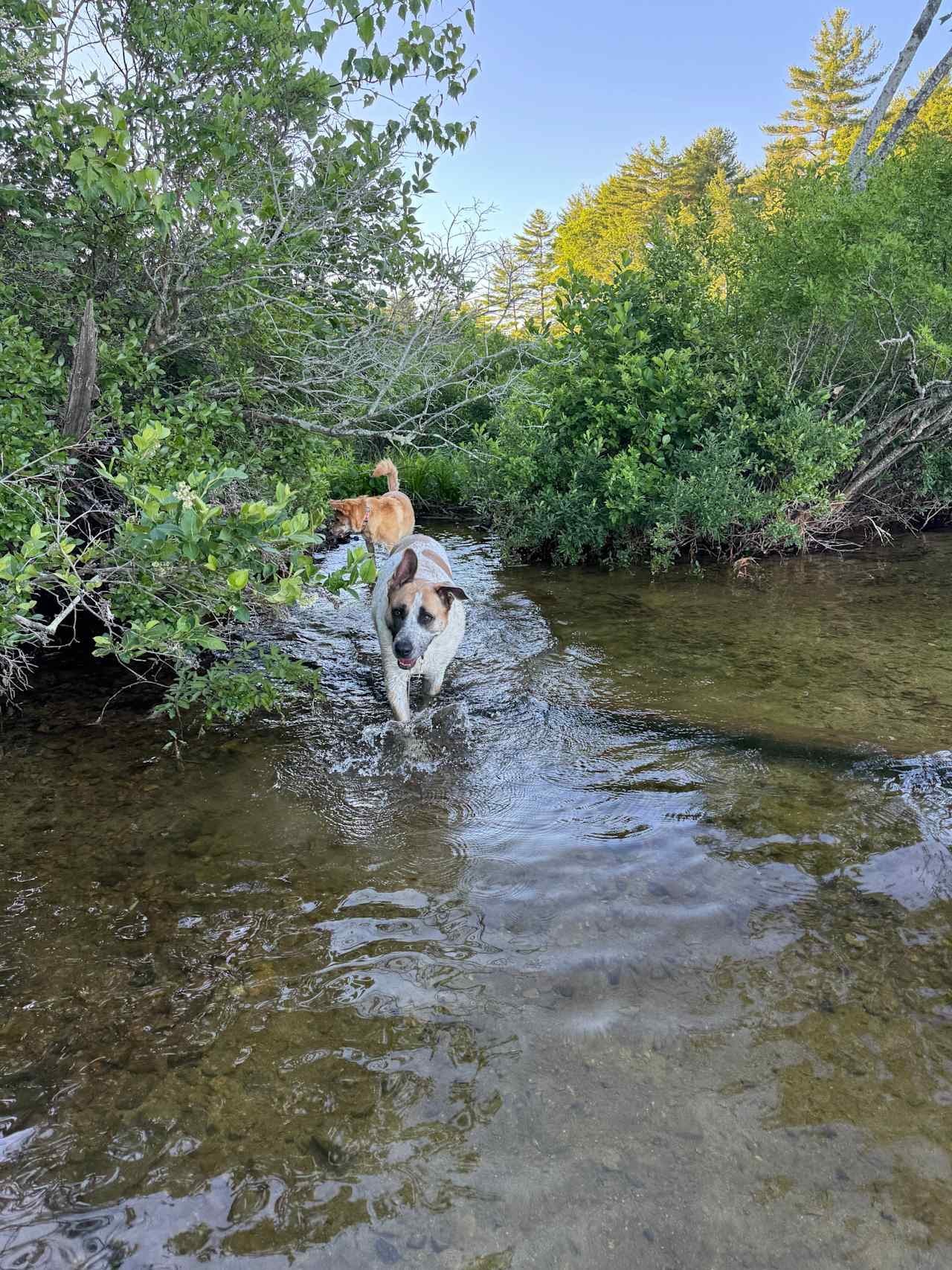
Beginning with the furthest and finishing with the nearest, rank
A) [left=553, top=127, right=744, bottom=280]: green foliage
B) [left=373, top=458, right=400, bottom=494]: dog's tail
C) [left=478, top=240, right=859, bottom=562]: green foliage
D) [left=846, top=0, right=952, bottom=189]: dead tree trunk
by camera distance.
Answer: [left=553, top=127, right=744, bottom=280]: green foliage < [left=846, top=0, right=952, bottom=189]: dead tree trunk < [left=478, top=240, right=859, bottom=562]: green foliage < [left=373, top=458, right=400, bottom=494]: dog's tail

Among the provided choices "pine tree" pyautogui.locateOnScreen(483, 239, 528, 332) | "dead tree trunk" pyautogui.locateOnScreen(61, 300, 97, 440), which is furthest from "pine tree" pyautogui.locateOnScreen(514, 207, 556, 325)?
"dead tree trunk" pyautogui.locateOnScreen(61, 300, 97, 440)

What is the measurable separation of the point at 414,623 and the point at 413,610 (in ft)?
0.33

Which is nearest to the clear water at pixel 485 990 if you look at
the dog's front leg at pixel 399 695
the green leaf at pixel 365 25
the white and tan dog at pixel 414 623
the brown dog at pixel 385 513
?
the dog's front leg at pixel 399 695

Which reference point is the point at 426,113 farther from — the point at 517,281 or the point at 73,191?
the point at 73,191

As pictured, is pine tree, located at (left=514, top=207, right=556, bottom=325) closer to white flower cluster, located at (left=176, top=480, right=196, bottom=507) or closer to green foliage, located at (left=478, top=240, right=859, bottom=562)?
green foliage, located at (left=478, top=240, right=859, bottom=562)

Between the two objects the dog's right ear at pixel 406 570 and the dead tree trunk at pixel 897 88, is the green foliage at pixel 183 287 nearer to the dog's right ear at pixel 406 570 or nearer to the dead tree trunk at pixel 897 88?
the dog's right ear at pixel 406 570

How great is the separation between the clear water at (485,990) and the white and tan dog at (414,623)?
513mm

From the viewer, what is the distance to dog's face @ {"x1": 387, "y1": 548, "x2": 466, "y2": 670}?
5109mm

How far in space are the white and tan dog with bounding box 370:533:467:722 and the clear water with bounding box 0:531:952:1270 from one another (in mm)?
513

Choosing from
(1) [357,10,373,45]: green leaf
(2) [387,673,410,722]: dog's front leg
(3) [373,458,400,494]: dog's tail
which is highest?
(1) [357,10,373,45]: green leaf

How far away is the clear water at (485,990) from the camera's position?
80.6 inches

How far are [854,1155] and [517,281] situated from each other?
20.3 feet


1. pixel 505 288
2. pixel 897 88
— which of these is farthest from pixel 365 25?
pixel 897 88

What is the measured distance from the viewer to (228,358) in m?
6.71
